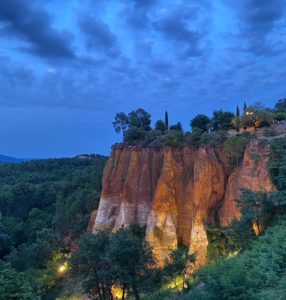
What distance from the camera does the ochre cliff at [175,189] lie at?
76.8ft

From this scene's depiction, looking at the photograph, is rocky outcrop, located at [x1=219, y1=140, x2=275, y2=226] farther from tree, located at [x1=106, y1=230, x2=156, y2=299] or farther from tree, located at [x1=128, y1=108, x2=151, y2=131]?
tree, located at [x1=128, y1=108, x2=151, y2=131]

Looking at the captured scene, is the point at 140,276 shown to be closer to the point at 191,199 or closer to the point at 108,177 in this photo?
the point at 191,199

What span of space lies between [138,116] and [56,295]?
68.8 ft

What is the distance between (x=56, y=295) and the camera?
29.0 meters

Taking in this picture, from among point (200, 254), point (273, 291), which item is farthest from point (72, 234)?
point (273, 291)

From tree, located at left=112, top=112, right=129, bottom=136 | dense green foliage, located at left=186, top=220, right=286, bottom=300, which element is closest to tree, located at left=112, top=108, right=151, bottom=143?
tree, located at left=112, top=112, right=129, bottom=136

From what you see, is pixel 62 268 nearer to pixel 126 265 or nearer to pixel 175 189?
pixel 175 189

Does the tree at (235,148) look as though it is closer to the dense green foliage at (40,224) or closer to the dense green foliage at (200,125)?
the dense green foliage at (200,125)

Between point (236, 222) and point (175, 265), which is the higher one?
point (236, 222)

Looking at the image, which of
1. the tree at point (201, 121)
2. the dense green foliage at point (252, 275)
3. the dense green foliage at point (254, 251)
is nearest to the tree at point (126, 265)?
the dense green foliage at point (254, 251)

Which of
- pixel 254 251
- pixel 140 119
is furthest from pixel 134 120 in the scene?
pixel 254 251

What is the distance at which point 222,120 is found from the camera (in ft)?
110

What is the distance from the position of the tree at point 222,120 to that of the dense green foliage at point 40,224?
16.0 meters

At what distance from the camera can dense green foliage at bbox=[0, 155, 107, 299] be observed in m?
27.0
